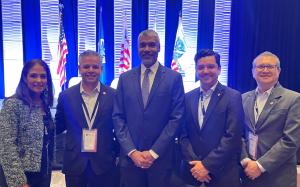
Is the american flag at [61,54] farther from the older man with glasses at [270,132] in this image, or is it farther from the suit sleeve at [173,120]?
the older man with glasses at [270,132]

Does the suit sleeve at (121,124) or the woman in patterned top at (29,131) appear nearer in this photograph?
the woman in patterned top at (29,131)

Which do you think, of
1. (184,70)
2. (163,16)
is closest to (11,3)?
(163,16)

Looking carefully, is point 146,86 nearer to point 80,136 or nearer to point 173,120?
point 173,120

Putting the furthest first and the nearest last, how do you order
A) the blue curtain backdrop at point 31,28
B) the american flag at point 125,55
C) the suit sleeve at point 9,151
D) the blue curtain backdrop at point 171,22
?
the blue curtain backdrop at point 171,22
the blue curtain backdrop at point 31,28
the american flag at point 125,55
the suit sleeve at point 9,151

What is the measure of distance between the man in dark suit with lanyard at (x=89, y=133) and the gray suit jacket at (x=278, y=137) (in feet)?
3.46

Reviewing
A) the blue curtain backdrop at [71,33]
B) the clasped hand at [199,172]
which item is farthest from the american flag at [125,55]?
the clasped hand at [199,172]

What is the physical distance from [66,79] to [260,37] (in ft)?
12.9

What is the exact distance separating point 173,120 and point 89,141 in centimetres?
66

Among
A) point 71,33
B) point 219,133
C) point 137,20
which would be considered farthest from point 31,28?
point 219,133

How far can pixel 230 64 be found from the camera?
6.09m

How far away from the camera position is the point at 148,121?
220 cm

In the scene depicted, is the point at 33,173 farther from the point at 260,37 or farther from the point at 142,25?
the point at 260,37

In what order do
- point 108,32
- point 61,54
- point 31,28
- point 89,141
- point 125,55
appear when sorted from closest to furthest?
1. point 89,141
2. point 61,54
3. point 125,55
4. point 31,28
5. point 108,32

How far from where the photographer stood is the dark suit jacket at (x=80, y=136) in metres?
2.25
